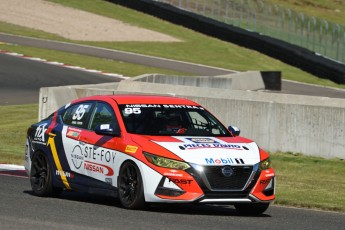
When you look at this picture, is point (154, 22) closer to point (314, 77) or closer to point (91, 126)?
point (314, 77)

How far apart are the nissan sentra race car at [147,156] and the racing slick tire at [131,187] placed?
0.04ft

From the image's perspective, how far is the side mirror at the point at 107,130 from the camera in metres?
12.5

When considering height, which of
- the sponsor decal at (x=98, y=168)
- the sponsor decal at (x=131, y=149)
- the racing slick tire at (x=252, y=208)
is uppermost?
the sponsor decal at (x=131, y=149)

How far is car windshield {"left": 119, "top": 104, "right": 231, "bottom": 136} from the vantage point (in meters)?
12.6

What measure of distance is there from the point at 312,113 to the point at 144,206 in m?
7.44

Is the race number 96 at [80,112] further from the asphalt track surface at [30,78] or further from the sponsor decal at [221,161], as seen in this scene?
the asphalt track surface at [30,78]

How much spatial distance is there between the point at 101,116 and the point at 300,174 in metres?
5.49

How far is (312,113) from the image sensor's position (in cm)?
1883

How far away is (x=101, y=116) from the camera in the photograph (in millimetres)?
13078

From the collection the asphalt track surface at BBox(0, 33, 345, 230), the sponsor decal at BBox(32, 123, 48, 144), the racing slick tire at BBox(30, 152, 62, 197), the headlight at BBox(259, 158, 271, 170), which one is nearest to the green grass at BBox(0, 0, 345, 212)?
the asphalt track surface at BBox(0, 33, 345, 230)

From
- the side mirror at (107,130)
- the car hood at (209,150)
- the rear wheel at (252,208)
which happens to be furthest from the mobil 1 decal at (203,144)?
the side mirror at (107,130)

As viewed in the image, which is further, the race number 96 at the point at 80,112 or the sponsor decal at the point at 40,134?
the sponsor decal at the point at 40,134

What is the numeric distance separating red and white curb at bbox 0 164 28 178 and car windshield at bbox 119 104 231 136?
372 centimetres

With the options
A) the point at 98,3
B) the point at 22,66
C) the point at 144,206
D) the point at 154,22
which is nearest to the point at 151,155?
the point at 144,206
